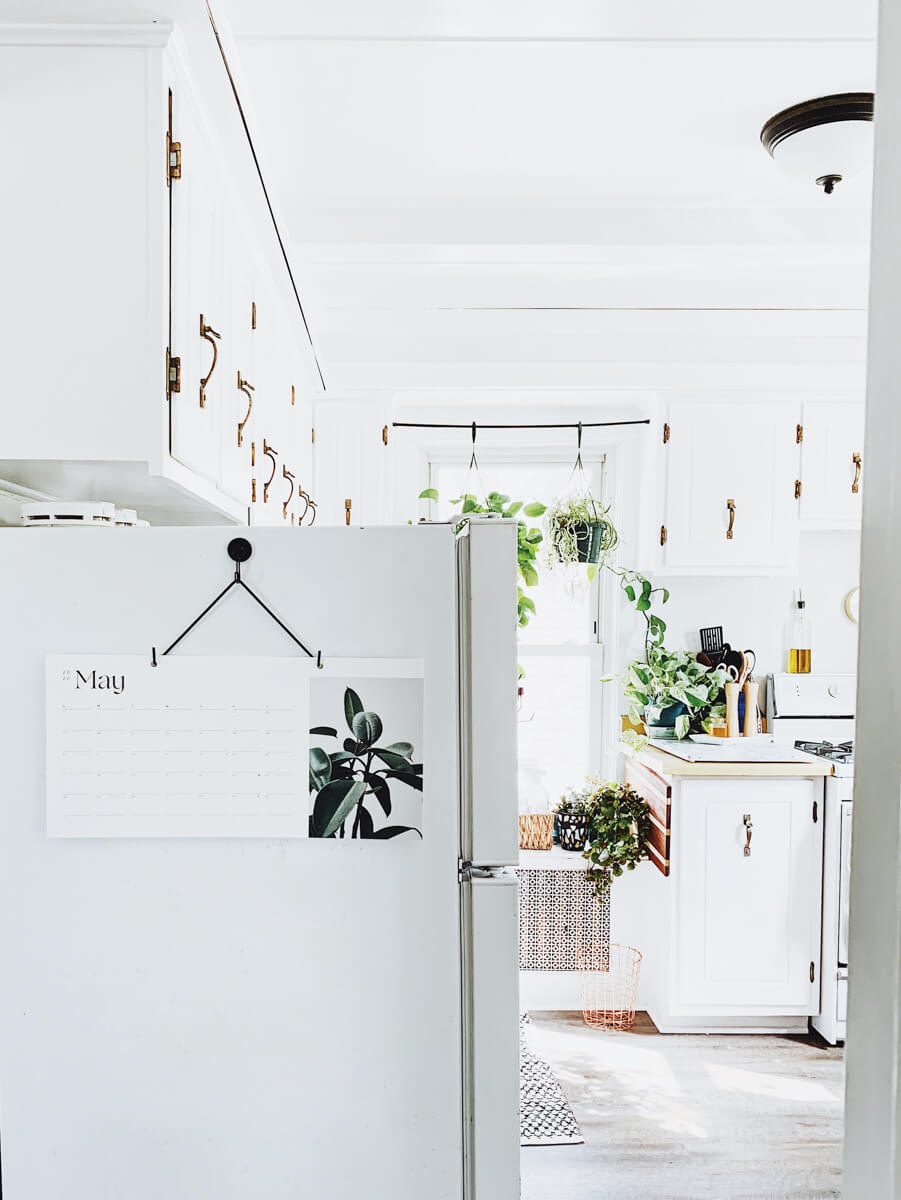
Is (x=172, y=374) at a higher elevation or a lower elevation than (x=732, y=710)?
higher

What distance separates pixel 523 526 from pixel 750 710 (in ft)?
3.69

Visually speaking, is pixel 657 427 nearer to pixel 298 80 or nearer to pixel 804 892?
pixel 804 892

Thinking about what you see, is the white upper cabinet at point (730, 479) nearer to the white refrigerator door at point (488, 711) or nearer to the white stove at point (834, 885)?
the white stove at point (834, 885)

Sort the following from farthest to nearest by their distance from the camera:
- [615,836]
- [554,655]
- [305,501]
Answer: [554,655]
[615,836]
[305,501]

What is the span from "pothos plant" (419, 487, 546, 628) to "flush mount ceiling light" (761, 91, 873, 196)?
6.06ft

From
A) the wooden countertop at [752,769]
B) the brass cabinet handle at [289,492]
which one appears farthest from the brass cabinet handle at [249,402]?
the wooden countertop at [752,769]

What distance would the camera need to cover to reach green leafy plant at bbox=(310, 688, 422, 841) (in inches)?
40.7

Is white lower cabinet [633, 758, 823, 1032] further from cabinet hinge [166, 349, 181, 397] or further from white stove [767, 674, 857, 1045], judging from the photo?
cabinet hinge [166, 349, 181, 397]

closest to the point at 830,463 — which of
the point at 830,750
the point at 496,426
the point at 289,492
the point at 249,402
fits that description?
the point at 830,750

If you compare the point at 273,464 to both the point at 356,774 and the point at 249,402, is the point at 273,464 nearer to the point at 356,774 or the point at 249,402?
the point at 249,402

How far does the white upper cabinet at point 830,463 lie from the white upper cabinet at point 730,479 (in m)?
0.05

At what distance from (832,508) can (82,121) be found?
9.81ft

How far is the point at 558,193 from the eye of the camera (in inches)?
93.4

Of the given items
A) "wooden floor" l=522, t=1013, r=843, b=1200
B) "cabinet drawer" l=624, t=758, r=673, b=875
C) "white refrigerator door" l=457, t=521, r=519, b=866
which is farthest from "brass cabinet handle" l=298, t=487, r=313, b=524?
"white refrigerator door" l=457, t=521, r=519, b=866
